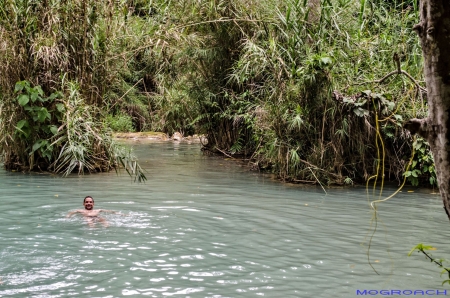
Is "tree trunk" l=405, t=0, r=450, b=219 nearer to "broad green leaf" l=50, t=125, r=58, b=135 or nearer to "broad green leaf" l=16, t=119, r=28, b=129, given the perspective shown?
"broad green leaf" l=50, t=125, r=58, b=135

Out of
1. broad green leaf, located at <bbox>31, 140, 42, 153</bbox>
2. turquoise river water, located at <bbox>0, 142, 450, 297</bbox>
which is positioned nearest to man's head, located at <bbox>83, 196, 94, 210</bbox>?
turquoise river water, located at <bbox>0, 142, 450, 297</bbox>

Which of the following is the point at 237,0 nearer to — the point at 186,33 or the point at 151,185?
the point at 186,33

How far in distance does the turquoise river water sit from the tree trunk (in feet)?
8.68

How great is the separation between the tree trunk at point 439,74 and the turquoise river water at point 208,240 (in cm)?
265

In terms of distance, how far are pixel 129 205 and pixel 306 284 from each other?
388cm

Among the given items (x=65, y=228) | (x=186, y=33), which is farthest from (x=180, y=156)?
(x=65, y=228)

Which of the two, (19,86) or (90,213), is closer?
(90,213)

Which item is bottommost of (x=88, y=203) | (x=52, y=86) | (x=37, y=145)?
(x=88, y=203)

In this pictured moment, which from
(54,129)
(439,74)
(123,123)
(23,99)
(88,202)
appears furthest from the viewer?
(123,123)

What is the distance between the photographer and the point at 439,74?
1788 millimetres

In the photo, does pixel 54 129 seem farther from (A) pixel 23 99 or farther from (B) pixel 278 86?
(B) pixel 278 86

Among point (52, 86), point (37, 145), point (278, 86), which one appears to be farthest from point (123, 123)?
point (278, 86)

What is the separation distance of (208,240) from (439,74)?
4.38 metres

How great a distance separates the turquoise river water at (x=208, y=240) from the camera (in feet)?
14.7
